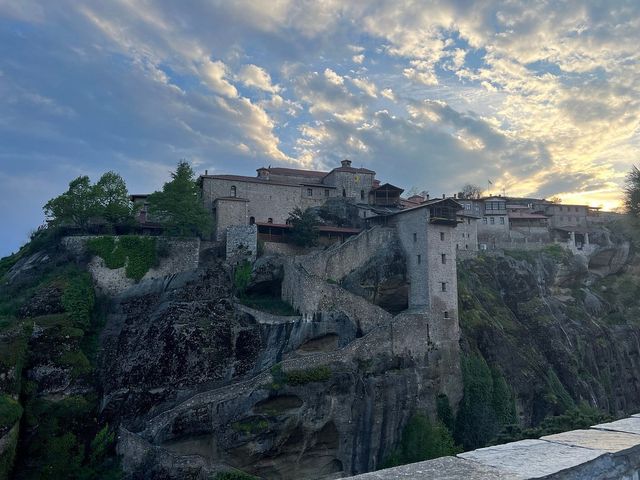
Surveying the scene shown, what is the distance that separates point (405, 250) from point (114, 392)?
972 inches

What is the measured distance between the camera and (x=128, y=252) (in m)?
36.2

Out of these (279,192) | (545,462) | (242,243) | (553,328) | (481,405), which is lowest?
(481,405)

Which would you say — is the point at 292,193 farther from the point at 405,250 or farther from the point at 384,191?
the point at 405,250

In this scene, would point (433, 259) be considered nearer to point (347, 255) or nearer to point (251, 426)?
point (347, 255)

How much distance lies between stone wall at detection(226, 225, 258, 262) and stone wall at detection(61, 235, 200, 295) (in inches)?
112

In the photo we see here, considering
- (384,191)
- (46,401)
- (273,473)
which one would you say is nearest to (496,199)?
(384,191)

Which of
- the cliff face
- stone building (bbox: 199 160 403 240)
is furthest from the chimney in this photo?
the cliff face

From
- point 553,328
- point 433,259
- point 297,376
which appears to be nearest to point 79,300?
point 297,376

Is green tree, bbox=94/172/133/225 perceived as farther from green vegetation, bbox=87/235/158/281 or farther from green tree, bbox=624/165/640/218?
green tree, bbox=624/165/640/218

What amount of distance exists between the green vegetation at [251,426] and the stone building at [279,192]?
2069cm

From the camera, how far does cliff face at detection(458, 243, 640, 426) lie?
1547 inches

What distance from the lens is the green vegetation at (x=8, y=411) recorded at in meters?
24.0

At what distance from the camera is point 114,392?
1132 inches

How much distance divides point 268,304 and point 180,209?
1197 centimetres
